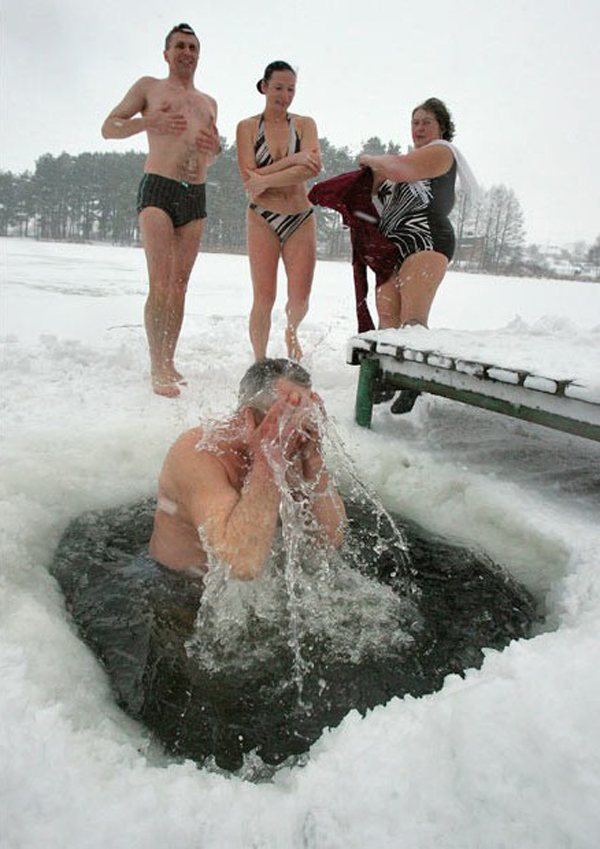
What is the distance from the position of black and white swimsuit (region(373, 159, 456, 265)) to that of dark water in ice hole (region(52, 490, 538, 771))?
2049mm

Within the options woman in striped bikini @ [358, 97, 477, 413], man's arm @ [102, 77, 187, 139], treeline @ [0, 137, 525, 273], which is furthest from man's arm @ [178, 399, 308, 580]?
treeline @ [0, 137, 525, 273]

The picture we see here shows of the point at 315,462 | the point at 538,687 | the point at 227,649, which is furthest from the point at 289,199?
the point at 538,687

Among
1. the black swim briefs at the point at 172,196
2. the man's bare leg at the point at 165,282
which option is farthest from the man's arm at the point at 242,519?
the black swim briefs at the point at 172,196

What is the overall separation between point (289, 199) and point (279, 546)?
2460mm

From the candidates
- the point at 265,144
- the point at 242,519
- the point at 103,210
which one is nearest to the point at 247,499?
the point at 242,519

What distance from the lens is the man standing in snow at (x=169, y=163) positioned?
3.75 metres

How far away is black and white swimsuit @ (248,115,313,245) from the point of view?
3672 millimetres

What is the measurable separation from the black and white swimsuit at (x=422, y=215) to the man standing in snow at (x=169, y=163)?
4.42 feet

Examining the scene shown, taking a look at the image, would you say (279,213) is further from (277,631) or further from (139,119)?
(277,631)

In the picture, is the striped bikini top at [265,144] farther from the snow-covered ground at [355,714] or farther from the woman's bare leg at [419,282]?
the snow-covered ground at [355,714]

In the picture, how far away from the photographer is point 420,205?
143 inches

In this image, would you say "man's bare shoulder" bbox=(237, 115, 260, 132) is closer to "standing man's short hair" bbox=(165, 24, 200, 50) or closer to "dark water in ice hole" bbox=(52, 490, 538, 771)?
"standing man's short hair" bbox=(165, 24, 200, 50)

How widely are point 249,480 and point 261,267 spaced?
2.48 m

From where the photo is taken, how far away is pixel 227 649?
1.78 m
